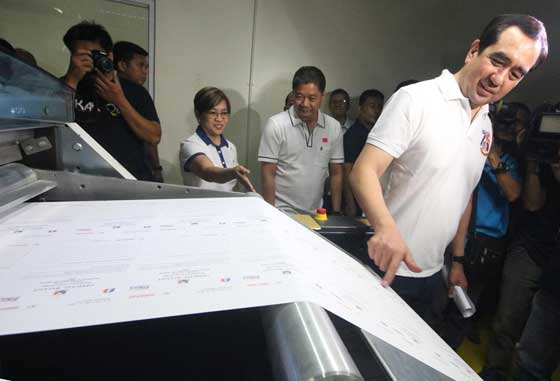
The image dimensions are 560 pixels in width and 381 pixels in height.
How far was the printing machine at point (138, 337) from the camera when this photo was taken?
29cm

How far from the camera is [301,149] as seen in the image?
5.94ft

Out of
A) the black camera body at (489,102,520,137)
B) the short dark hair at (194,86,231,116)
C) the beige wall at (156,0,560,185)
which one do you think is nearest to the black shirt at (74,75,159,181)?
the short dark hair at (194,86,231,116)

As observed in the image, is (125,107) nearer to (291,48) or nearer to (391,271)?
(391,271)

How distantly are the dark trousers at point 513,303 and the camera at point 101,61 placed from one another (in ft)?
7.16

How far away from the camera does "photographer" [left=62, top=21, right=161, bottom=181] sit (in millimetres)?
1401

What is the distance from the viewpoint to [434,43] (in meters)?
3.03

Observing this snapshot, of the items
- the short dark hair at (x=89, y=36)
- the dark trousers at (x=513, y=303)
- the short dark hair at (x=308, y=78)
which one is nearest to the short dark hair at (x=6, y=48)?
the short dark hair at (x=89, y=36)

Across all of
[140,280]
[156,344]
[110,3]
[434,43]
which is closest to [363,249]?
[156,344]

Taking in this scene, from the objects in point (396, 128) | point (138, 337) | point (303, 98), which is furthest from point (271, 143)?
point (138, 337)

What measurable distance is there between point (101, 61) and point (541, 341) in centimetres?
225

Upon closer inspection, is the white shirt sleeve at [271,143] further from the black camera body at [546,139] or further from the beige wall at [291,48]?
the black camera body at [546,139]

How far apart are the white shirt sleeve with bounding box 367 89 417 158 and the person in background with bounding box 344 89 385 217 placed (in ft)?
4.46

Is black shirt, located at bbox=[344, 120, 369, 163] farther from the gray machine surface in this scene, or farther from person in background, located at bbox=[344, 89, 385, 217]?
the gray machine surface

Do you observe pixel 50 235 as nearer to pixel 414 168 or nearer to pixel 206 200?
pixel 206 200
